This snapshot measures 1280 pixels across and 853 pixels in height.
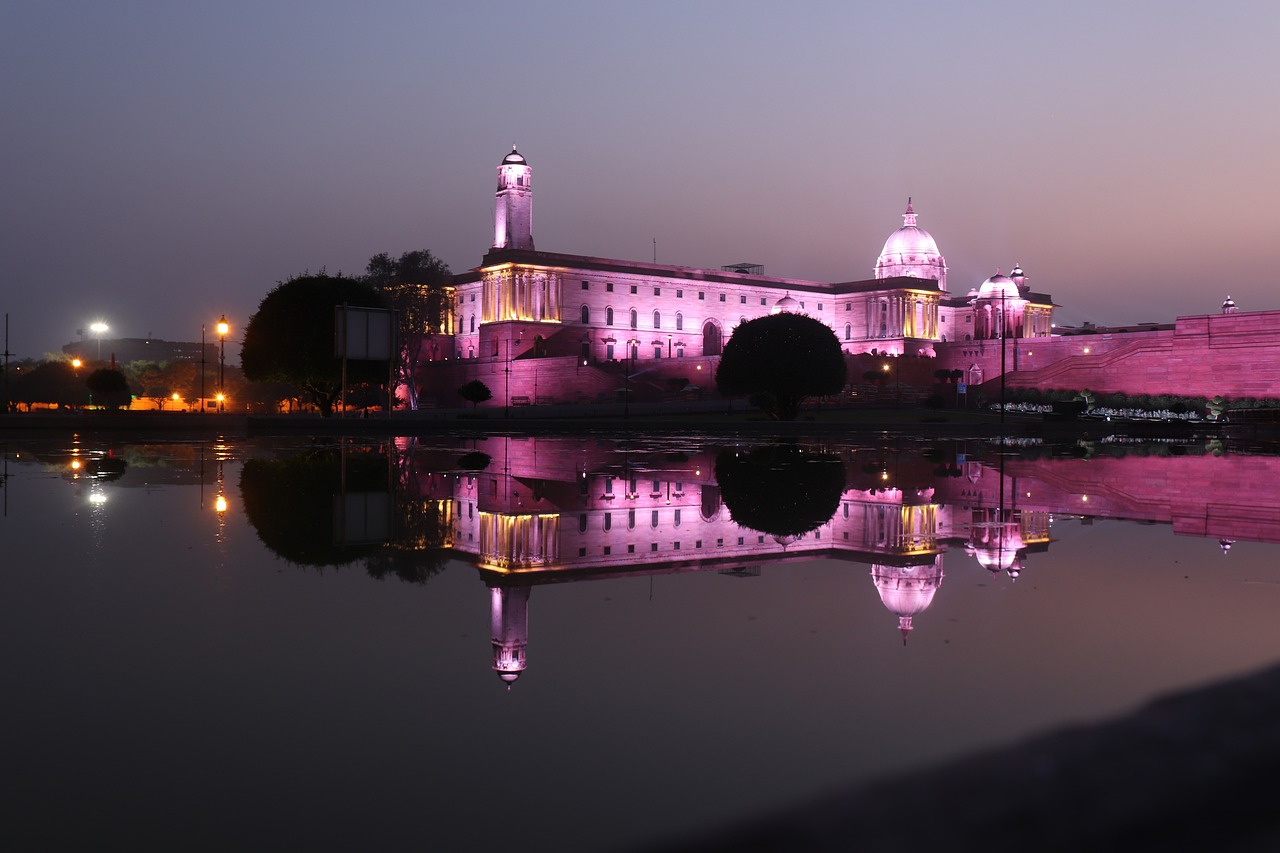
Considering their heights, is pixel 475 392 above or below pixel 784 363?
below

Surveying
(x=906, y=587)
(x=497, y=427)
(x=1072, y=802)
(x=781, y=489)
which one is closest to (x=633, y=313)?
(x=497, y=427)

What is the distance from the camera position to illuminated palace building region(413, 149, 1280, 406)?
231ft

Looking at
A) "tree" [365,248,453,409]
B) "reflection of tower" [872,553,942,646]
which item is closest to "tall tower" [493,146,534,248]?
"tree" [365,248,453,409]

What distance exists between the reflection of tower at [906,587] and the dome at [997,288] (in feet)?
360

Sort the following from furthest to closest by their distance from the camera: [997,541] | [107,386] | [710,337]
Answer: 1. [710,337]
2. [107,386]
3. [997,541]

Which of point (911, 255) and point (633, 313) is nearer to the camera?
point (633, 313)

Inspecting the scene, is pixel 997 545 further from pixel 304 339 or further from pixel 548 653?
pixel 304 339

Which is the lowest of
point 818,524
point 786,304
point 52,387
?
point 818,524

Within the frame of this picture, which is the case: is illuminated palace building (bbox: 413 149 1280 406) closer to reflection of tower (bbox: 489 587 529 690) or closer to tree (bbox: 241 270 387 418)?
tree (bbox: 241 270 387 418)

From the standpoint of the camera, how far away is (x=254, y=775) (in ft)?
11.8

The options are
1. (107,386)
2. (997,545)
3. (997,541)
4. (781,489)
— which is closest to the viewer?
(997,545)

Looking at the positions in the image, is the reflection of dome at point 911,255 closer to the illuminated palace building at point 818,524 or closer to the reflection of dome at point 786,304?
the reflection of dome at point 786,304

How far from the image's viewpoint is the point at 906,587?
287 inches

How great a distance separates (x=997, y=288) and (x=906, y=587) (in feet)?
368
